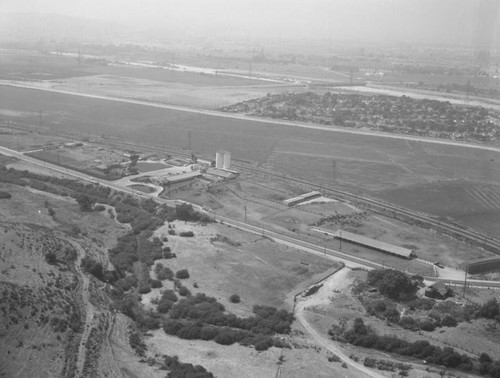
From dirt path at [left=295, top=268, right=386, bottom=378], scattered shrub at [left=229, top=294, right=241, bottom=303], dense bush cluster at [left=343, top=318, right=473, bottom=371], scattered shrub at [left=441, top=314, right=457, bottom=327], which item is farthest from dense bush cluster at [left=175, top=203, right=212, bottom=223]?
scattered shrub at [left=441, top=314, right=457, bottom=327]

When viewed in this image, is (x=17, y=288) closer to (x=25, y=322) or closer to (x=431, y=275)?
(x=25, y=322)

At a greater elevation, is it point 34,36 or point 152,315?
point 34,36

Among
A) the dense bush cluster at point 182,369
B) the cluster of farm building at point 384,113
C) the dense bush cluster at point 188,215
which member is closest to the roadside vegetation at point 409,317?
the dense bush cluster at point 182,369

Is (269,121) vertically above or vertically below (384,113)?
below

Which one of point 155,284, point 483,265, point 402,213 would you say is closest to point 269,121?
point 402,213

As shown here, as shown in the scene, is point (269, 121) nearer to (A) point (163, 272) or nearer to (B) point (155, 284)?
(A) point (163, 272)

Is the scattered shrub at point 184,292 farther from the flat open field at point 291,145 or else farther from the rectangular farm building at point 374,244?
the flat open field at point 291,145

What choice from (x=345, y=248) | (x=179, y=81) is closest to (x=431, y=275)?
(x=345, y=248)
